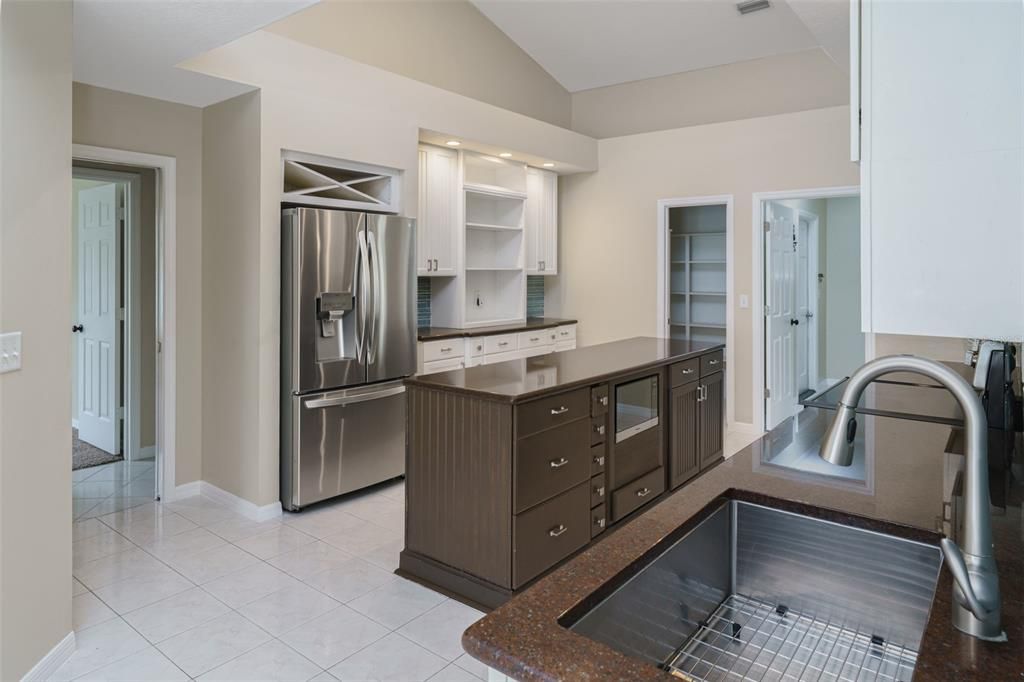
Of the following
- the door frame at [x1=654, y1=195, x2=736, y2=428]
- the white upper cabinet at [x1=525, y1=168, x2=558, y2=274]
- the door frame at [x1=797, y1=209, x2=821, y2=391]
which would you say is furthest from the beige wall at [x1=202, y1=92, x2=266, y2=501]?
the door frame at [x1=797, y1=209, x2=821, y2=391]

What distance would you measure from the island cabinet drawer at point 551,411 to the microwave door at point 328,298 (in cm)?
158

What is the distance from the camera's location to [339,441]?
3.89m

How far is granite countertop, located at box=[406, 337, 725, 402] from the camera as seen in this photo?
2.72m

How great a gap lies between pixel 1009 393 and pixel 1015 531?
2.05 ft

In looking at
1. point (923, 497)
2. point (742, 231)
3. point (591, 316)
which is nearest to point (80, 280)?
point (591, 316)

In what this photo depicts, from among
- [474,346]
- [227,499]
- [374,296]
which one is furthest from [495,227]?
[227,499]

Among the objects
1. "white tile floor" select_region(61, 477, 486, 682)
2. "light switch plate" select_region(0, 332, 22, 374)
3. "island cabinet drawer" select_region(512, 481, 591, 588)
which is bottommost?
"white tile floor" select_region(61, 477, 486, 682)

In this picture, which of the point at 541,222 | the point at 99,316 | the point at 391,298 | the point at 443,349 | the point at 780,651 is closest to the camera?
Result: the point at 780,651

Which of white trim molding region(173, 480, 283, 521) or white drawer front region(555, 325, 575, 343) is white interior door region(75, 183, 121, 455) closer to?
white trim molding region(173, 480, 283, 521)

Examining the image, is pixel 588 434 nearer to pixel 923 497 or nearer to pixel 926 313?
pixel 923 497

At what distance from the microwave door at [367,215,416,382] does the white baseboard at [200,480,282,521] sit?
3.03ft

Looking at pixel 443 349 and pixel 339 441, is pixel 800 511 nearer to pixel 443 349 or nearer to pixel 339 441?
pixel 339 441

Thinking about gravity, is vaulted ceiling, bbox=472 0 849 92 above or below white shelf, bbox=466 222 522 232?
above

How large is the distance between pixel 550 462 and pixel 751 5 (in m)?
4.24
